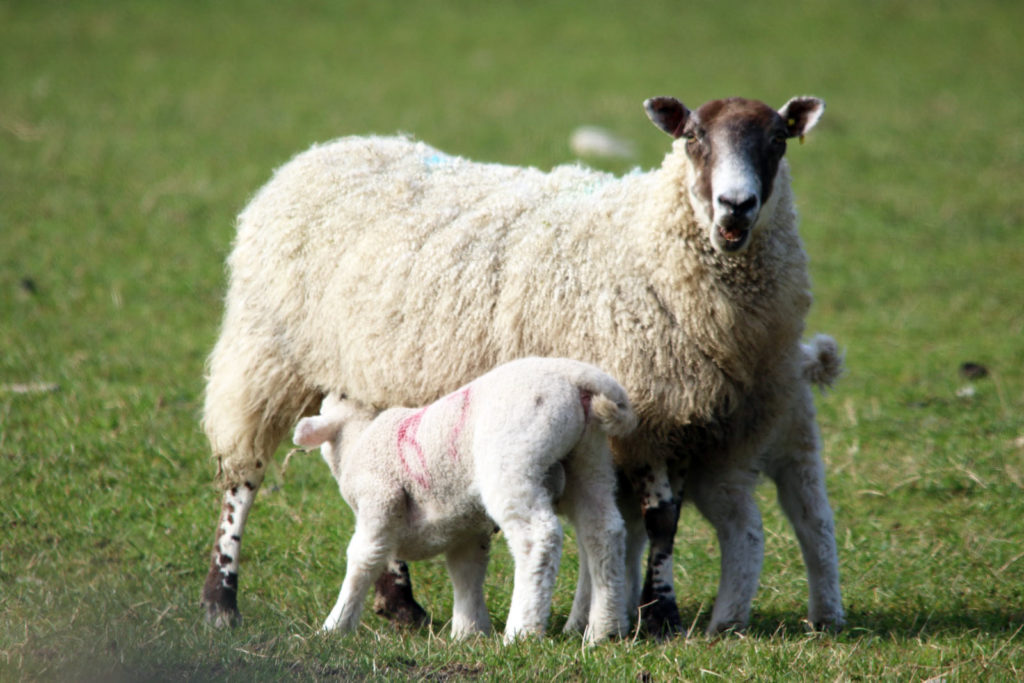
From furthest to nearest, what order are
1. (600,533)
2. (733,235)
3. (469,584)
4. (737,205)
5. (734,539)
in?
(734,539) < (469,584) < (733,235) < (737,205) < (600,533)

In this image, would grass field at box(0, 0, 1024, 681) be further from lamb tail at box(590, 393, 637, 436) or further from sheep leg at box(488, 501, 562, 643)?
lamb tail at box(590, 393, 637, 436)

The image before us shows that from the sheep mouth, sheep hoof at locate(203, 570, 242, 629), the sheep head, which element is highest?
the sheep head

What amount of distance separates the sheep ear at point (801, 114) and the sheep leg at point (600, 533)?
5.32 feet

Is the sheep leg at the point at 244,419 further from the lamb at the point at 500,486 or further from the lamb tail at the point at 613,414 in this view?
the lamb tail at the point at 613,414

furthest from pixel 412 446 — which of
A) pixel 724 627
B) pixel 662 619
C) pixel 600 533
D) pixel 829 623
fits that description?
pixel 829 623

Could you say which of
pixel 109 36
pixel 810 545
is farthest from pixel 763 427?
pixel 109 36

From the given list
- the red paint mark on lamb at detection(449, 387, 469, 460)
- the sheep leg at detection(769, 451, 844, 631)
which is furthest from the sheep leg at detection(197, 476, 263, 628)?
the sheep leg at detection(769, 451, 844, 631)

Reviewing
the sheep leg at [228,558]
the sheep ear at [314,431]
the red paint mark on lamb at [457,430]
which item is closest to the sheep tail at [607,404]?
the red paint mark on lamb at [457,430]

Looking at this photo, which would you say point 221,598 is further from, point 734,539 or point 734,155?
point 734,155

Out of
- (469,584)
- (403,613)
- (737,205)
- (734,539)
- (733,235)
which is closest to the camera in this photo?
(737,205)

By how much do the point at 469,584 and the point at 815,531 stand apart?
1.54 metres

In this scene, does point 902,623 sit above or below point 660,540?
below

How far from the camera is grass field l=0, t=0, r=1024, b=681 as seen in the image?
14.1ft

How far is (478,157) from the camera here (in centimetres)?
1395
